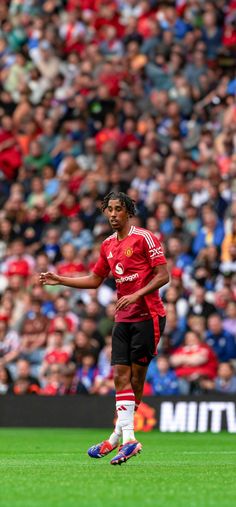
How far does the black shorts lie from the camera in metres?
11.3

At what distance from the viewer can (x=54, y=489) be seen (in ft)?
28.2

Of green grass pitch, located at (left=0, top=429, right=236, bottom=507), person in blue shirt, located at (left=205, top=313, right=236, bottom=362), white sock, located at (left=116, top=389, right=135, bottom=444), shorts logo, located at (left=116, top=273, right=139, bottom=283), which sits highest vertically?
person in blue shirt, located at (left=205, top=313, right=236, bottom=362)

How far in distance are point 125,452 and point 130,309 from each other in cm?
131

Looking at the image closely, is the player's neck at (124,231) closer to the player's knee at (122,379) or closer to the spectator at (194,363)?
the player's knee at (122,379)

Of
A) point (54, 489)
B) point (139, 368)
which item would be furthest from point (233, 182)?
point (54, 489)

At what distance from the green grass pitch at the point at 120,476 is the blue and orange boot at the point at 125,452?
7 centimetres

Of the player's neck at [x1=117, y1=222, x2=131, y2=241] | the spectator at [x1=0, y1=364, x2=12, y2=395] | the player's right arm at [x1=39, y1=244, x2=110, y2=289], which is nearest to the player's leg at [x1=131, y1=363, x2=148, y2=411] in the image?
the player's right arm at [x1=39, y1=244, x2=110, y2=289]

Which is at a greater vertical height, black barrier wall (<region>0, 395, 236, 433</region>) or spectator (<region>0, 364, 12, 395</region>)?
spectator (<region>0, 364, 12, 395</region>)

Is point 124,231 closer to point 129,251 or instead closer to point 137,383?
point 129,251

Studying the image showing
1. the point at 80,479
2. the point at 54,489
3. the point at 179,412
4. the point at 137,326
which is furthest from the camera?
the point at 179,412

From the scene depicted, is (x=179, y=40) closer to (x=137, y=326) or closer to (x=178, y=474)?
(x=137, y=326)

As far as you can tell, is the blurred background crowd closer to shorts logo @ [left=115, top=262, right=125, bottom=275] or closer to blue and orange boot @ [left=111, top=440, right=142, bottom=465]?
shorts logo @ [left=115, top=262, right=125, bottom=275]

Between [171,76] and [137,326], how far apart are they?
45.4 feet

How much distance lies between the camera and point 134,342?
37.0 feet
